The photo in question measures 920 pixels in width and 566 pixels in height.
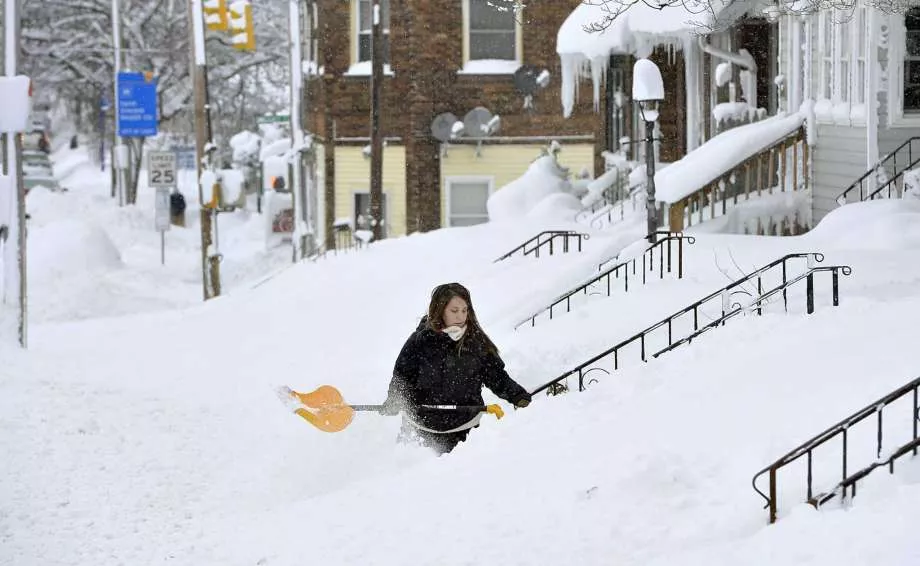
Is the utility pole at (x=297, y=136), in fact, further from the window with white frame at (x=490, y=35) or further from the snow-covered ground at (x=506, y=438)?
the snow-covered ground at (x=506, y=438)

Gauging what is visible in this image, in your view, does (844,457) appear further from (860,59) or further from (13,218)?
(13,218)

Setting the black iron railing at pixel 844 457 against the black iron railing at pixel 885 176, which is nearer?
the black iron railing at pixel 844 457

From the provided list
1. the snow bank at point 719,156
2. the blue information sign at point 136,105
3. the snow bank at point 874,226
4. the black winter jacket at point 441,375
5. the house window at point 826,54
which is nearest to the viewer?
the black winter jacket at point 441,375

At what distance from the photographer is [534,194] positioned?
25828 millimetres

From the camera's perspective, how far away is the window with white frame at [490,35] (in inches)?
1309

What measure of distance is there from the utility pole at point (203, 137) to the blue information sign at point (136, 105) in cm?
1492

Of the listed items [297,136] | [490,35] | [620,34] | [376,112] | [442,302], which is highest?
[490,35]

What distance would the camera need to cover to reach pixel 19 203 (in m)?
20.2

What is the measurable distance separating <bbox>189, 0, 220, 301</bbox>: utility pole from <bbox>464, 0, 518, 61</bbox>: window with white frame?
5.38 m

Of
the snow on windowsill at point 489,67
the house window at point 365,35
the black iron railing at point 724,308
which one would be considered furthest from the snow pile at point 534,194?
the black iron railing at point 724,308

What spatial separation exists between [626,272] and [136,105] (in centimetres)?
3455

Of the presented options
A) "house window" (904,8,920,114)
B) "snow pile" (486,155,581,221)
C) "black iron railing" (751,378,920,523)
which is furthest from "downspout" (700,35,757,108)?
"black iron railing" (751,378,920,523)

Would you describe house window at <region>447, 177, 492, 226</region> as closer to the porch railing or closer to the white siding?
the porch railing

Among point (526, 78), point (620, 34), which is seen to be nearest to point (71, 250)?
point (526, 78)
